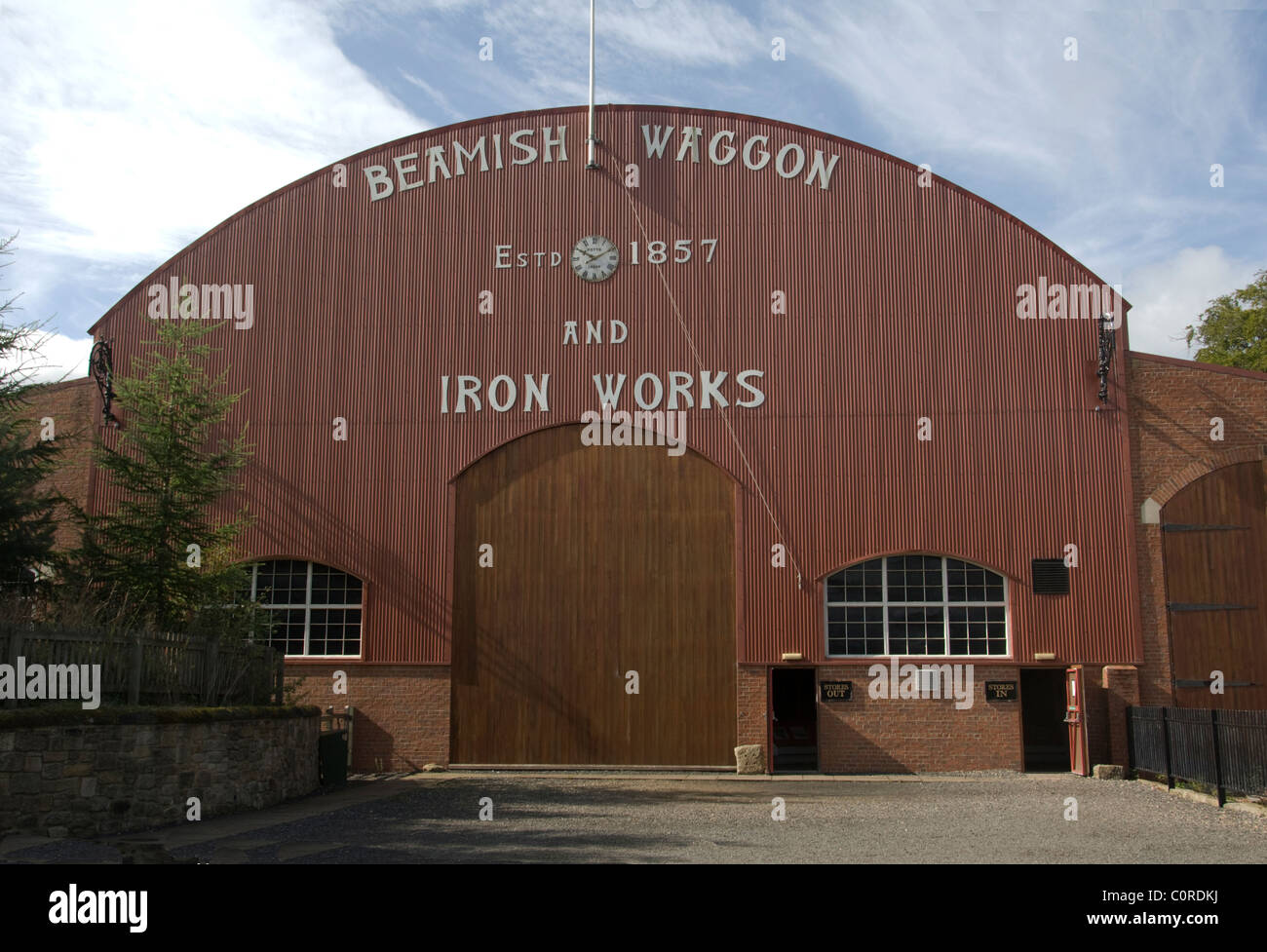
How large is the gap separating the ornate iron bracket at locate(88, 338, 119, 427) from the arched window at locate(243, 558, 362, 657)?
4622mm

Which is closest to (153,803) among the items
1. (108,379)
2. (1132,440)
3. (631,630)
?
(631,630)

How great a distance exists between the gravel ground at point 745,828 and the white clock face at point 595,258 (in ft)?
34.3

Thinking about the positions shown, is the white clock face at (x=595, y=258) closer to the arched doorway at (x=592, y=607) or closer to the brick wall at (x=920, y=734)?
the arched doorway at (x=592, y=607)

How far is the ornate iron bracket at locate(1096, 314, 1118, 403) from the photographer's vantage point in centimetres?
2353

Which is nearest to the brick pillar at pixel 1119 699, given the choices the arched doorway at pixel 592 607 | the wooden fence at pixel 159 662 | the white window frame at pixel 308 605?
the arched doorway at pixel 592 607

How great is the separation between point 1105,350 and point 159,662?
1820 centimetres

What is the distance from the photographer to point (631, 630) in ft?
77.7

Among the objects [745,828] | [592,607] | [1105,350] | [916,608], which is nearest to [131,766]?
[745,828]

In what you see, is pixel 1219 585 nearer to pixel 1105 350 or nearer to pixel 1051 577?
pixel 1051 577

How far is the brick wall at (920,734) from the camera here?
22.7 m

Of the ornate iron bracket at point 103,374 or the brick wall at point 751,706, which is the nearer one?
the brick wall at point 751,706

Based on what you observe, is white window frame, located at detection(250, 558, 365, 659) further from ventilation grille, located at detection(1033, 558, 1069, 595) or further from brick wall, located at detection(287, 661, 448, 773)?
ventilation grille, located at detection(1033, 558, 1069, 595)

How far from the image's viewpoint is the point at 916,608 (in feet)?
76.8
